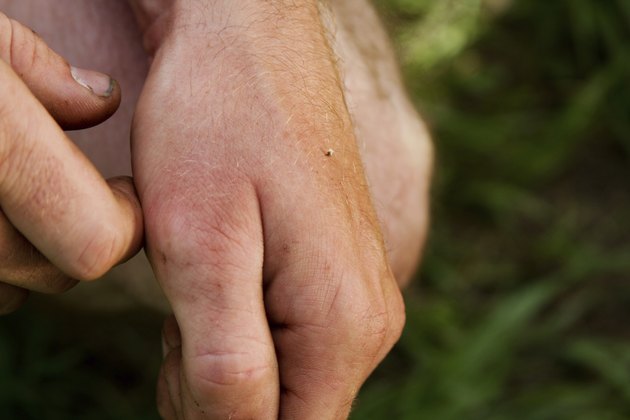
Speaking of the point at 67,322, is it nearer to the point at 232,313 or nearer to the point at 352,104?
the point at 352,104

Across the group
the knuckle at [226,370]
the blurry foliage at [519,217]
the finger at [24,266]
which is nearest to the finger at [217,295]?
the knuckle at [226,370]

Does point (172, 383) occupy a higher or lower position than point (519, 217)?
higher

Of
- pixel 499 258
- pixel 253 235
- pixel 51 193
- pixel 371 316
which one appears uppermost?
pixel 51 193


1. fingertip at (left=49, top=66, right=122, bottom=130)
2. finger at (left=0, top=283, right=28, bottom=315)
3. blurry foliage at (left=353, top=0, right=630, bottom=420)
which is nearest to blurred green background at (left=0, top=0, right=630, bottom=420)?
blurry foliage at (left=353, top=0, right=630, bottom=420)

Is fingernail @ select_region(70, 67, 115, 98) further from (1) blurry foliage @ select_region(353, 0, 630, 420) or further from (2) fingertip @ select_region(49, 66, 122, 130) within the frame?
(1) blurry foliage @ select_region(353, 0, 630, 420)

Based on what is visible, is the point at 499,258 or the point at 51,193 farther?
the point at 499,258

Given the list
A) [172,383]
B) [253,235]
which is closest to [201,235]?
[253,235]

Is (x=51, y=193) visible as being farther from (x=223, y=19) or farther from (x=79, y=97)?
(x=223, y=19)
